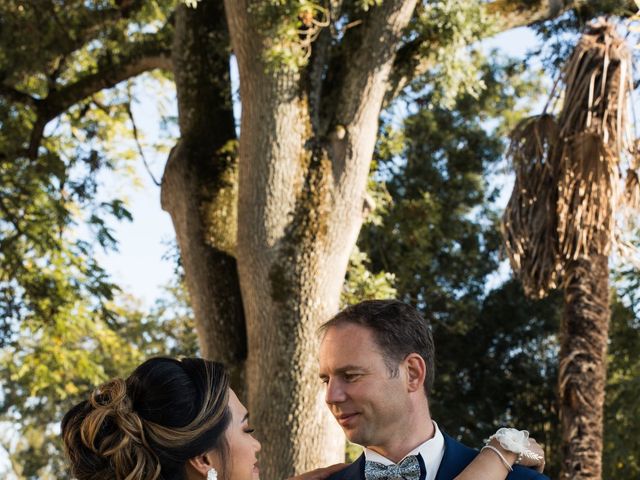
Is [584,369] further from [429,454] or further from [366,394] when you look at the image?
[366,394]

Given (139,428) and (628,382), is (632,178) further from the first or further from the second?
(628,382)

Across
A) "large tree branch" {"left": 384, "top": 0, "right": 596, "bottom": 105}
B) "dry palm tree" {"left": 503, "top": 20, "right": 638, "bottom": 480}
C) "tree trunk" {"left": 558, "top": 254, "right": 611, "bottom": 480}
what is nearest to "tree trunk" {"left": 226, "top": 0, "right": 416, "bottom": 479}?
"large tree branch" {"left": 384, "top": 0, "right": 596, "bottom": 105}

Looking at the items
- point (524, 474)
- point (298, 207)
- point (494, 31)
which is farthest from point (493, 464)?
point (494, 31)

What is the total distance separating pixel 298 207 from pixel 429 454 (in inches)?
213

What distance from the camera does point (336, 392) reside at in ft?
13.1

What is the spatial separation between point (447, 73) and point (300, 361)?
10.8 ft

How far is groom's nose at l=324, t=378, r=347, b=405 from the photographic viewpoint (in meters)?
3.99

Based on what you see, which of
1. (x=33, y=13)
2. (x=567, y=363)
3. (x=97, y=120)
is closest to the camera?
(x=567, y=363)

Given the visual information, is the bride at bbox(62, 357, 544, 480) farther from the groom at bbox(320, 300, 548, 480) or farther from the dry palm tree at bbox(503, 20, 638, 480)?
the dry palm tree at bbox(503, 20, 638, 480)

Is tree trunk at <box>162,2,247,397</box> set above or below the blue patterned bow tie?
above

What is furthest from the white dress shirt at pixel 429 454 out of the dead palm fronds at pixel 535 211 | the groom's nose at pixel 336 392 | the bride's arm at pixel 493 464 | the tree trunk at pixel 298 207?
the dead palm fronds at pixel 535 211

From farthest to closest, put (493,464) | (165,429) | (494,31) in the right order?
(494,31) < (493,464) < (165,429)

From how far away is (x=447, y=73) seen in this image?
10.5m

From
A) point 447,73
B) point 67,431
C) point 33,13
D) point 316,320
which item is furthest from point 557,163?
point 67,431
